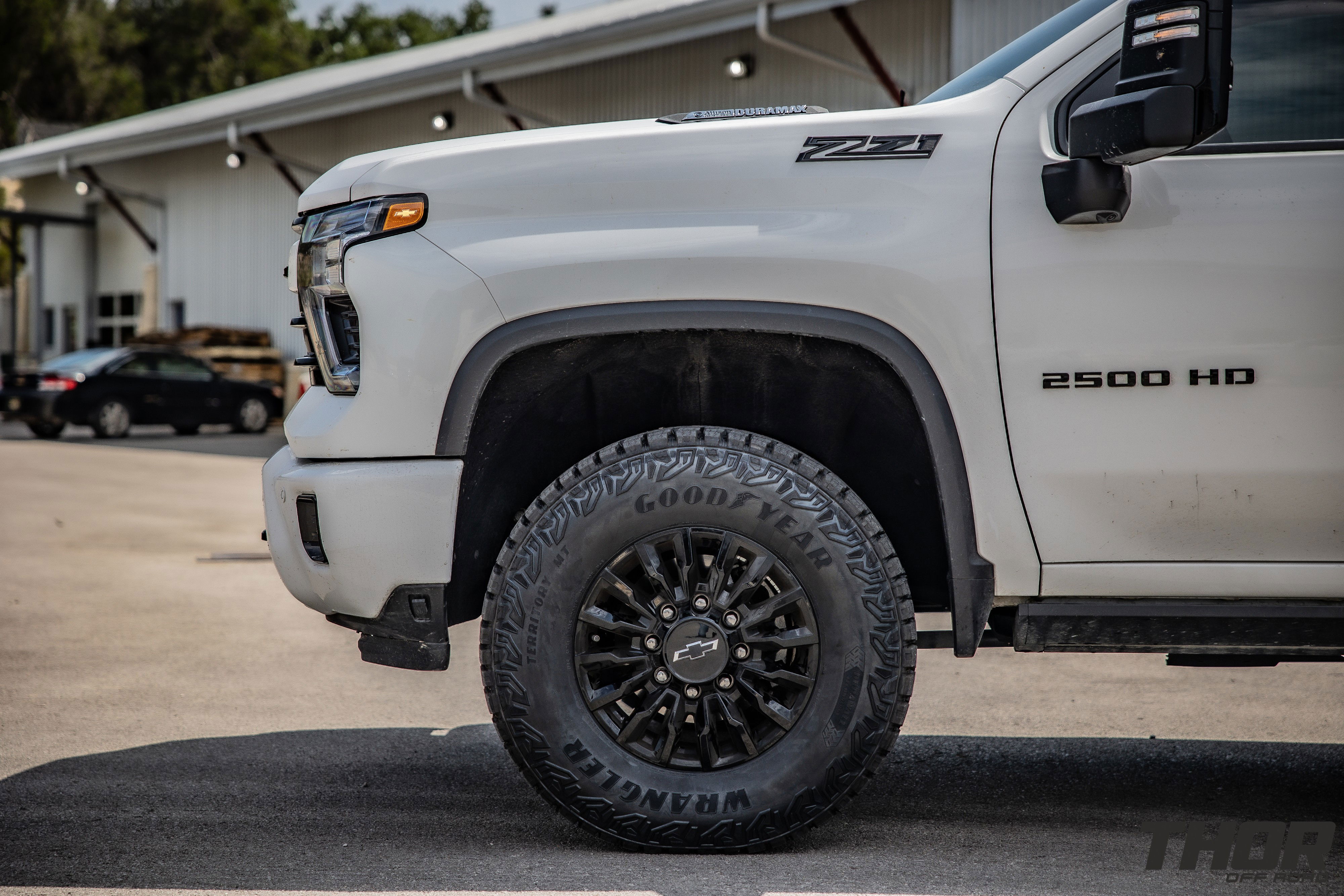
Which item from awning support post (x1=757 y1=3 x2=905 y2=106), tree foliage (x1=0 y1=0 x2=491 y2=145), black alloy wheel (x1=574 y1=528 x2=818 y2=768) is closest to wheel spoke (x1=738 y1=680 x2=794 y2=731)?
black alloy wheel (x1=574 y1=528 x2=818 y2=768)

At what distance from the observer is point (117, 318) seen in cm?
3167

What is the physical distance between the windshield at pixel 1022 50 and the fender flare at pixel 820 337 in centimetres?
66

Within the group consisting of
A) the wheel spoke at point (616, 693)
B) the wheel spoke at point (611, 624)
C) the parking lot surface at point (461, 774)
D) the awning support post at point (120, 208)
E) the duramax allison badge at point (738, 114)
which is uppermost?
the awning support post at point (120, 208)

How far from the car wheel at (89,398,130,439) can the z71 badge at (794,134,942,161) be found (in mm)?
18768

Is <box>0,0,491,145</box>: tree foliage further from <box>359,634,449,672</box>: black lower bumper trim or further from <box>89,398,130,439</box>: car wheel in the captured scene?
<box>359,634,449,672</box>: black lower bumper trim

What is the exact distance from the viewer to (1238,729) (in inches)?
165

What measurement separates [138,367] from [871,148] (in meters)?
19.4

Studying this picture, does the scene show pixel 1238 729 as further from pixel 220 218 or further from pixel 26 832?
pixel 220 218

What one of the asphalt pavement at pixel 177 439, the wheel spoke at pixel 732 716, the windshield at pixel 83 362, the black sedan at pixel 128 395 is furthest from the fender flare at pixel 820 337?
the windshield at pixel 83 362

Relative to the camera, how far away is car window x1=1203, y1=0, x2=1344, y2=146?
9.31 feet

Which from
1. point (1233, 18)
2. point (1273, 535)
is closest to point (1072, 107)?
point (1233, 18)

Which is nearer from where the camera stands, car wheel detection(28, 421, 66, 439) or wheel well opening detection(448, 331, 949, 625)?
wheel well opening detection(448, 331, 949, 625)

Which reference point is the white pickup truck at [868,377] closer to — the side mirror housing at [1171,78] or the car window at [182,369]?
the side mirror housing at [1171,78]

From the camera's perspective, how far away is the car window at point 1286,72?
2.84 metres
